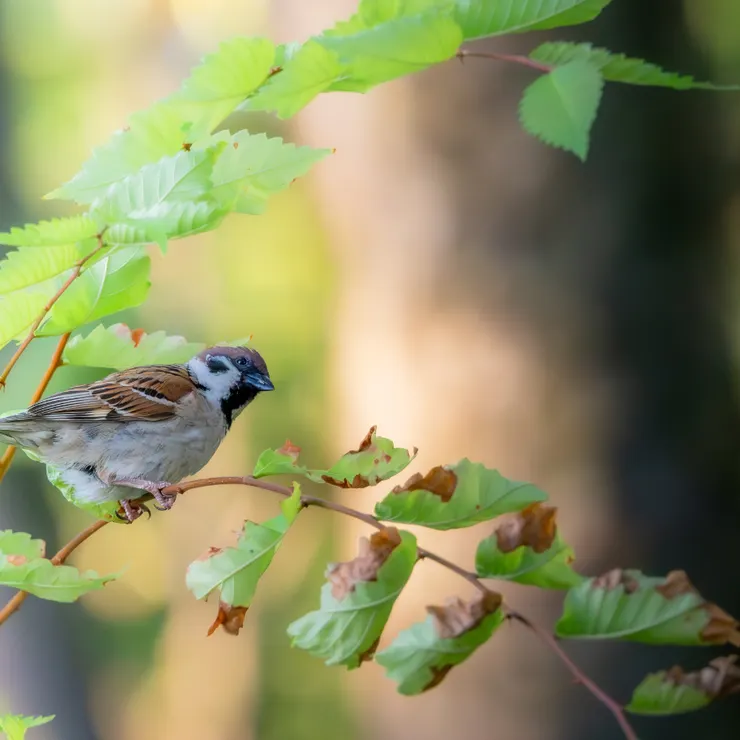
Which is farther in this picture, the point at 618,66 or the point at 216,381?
the point at 216,381

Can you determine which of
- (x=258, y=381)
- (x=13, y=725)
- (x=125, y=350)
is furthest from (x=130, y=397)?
(x=13, y=725)

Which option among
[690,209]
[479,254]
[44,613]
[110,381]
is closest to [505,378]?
[479,254]

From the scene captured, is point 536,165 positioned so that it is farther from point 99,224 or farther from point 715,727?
point 99,224

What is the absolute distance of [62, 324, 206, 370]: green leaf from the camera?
0.69 m

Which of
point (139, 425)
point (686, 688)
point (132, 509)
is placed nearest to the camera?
point (686, 688)

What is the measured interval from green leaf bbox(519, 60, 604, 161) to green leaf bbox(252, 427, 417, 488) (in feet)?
0.68

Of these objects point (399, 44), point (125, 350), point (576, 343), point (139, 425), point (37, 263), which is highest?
point (399, 44)

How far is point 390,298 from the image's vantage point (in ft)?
5.96

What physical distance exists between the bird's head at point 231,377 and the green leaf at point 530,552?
63 cm

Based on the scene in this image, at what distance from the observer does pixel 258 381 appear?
1.13m

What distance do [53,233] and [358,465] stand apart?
230 mm

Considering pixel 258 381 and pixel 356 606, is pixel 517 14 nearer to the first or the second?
pixel 356 606

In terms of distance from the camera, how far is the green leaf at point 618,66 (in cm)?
48

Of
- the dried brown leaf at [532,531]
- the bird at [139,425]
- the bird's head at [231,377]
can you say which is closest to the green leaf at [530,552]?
the dried brown leaf at [532,531]
